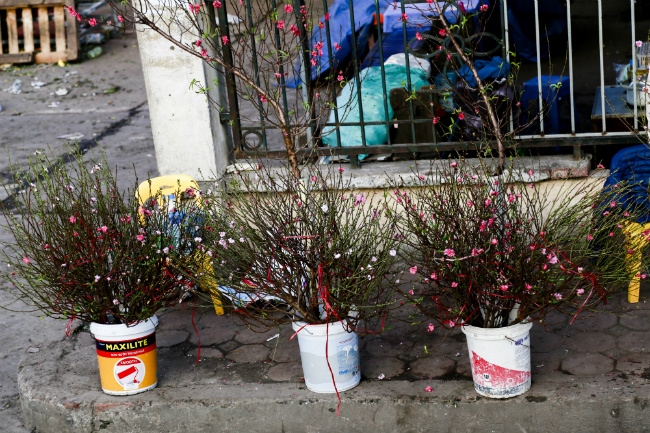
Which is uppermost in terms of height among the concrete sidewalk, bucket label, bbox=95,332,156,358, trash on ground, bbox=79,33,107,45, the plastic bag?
trash on ground, bbox=79,33,107,45

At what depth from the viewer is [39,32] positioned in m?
11.7

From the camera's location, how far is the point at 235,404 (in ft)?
11.7

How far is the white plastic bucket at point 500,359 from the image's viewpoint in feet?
10.7

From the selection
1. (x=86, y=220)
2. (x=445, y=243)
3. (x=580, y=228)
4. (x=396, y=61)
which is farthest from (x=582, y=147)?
(x=86, y=220)

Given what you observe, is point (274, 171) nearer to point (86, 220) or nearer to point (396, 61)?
point (396, 61)

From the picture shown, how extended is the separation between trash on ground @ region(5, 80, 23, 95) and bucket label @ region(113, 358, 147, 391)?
25.8 feet

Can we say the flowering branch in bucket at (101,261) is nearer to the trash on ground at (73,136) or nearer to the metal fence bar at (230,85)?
the metal fence bar at (230,85)

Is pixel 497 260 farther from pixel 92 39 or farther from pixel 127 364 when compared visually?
pixel 92 39

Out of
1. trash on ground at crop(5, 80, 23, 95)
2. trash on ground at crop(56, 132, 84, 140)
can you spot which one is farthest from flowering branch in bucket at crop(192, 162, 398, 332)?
trash on ground at crop(5, 80, 23, 95)

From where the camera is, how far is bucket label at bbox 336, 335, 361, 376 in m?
3.50

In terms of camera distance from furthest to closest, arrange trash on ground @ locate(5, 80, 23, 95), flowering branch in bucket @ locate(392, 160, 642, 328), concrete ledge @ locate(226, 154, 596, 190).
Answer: trash on ground @ locate(5, 80, 23, 95) → concrete ledge @ locate(226, 154, 596, 190) → flowering branch in bucket @ locate(392, 160, 642, 328)

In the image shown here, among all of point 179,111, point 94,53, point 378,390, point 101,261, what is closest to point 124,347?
point 101,261

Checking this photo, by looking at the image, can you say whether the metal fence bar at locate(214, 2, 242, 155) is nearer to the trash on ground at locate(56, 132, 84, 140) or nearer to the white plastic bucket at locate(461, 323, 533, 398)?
the white plastic bucket at locate(461, 323, 533, 398)

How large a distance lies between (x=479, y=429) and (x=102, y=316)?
180cm
